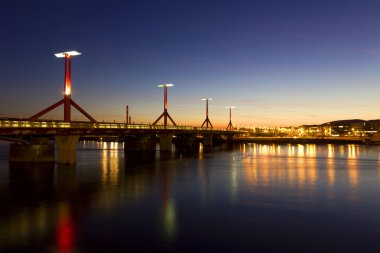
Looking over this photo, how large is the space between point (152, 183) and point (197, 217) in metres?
14.8

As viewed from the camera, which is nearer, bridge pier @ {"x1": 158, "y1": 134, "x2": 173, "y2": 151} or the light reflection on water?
the light reflection on water

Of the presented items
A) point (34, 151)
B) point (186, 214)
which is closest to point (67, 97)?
point (34, 151)

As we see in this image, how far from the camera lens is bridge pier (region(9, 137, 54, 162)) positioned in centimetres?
5012

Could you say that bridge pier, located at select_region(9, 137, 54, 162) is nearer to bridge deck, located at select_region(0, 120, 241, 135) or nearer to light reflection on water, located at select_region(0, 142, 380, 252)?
bridge deck, located at select_region(0, 120, 241, 135)

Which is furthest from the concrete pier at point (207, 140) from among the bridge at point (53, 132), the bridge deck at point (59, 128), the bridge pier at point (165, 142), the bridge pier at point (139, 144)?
the bridge at point (53, 132)

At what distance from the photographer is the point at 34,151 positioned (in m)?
50.4

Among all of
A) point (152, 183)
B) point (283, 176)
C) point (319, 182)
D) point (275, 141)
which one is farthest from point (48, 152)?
point (275, 141)

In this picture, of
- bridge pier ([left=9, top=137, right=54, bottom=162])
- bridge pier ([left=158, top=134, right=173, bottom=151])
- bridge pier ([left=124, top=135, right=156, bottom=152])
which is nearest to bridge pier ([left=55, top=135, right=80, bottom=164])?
bridge pier ([left=9, top=137, right=54, bottom=162])

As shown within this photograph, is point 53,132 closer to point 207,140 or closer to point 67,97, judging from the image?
point 67,97

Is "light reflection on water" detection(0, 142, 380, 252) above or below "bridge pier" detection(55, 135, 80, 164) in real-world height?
below

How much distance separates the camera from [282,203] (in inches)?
990

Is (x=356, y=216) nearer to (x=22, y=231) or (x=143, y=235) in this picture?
(x=143, y=235)

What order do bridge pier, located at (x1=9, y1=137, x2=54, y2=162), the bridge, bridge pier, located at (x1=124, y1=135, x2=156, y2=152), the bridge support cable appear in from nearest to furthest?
the bridge, the bridge support cable, bridge pier, located at (x1=9, y1=137, x2=54, y2=162), bridge pier, located at (x1=124, y1=135, x2=156, y2=152)


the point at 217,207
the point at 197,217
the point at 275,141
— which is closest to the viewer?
the point at 197,217
